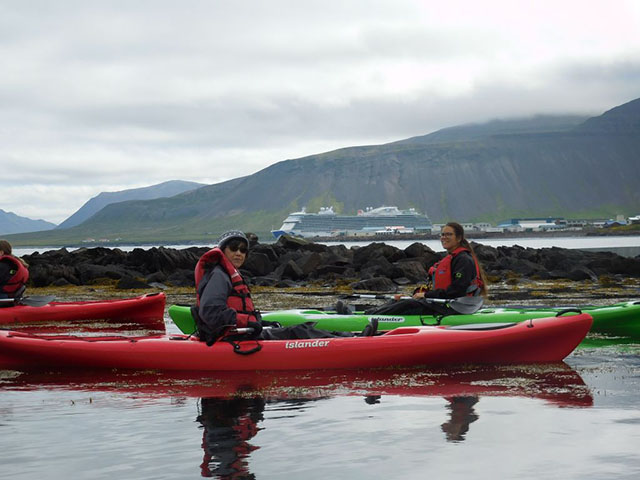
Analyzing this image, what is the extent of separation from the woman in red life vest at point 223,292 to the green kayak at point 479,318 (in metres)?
2.12

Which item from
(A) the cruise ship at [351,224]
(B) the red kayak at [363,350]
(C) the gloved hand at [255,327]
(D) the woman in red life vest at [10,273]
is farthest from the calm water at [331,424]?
(A) the cruise ship at [351,224]

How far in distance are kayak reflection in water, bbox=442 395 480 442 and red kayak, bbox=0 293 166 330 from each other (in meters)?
7.83

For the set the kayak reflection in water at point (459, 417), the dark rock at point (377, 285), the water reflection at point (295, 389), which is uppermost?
the dark rock at point (377, 285)

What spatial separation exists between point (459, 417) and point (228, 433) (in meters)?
1.95

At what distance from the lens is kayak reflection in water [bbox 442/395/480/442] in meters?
6.09

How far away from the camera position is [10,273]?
1323 centimetres

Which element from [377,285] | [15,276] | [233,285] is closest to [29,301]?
[15,276]

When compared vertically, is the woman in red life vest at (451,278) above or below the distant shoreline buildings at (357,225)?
below

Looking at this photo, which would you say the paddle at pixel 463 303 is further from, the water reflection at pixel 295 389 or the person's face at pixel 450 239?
the water reflection at pixel 295 389

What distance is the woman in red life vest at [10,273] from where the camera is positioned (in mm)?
12795

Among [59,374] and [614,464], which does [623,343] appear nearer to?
[614,464]

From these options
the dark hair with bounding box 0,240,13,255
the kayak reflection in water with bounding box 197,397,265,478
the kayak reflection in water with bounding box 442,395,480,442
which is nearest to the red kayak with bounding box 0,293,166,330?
the dark hair with bounding box 0,240,13,255

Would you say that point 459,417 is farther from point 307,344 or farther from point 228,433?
point 307,344

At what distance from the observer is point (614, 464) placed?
5246 mm
